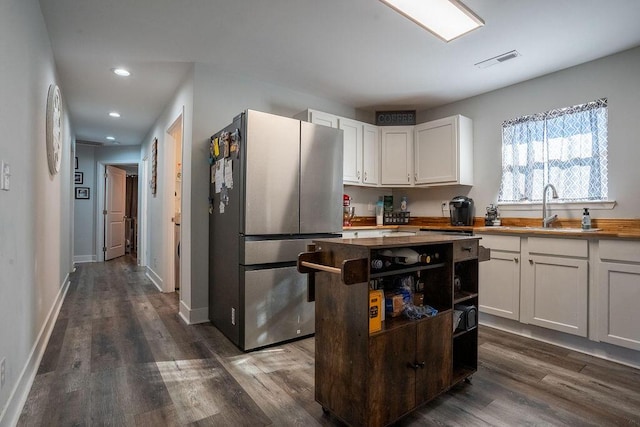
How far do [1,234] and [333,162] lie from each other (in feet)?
7.21

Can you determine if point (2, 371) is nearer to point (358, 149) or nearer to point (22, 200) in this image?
point (22, 200)

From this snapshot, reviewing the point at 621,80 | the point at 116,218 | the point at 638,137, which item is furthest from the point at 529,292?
the point at 116,218

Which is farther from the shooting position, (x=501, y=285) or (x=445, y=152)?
(x=445, y=152)

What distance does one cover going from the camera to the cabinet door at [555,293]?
246 centimetres

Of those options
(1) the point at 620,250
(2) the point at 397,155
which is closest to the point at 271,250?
(2) the point at 397,155

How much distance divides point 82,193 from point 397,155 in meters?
6.57

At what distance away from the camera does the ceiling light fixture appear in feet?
6.63

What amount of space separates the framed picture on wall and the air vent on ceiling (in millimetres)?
7522

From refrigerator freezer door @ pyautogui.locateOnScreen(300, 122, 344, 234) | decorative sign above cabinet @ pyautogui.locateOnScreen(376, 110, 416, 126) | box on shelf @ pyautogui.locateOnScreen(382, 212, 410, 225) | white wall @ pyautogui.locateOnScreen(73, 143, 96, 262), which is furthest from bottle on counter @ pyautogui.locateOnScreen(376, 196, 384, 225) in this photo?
white wall @ pyautogui.locateOnScreen(73, 143, 96, 262)

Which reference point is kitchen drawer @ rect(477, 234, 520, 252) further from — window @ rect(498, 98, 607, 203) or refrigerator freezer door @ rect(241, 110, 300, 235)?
refrigerator freezer door @ rect(241, 110, 300, 235)

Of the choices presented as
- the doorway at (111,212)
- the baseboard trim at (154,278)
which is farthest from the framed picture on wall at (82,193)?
the baseboard trim at (154,278)

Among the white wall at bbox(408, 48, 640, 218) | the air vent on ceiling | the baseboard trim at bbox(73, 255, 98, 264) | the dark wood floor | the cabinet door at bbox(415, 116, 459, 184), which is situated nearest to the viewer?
the dark wood floor

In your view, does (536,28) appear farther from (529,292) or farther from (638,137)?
(529,292)

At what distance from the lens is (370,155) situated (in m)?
4.13
